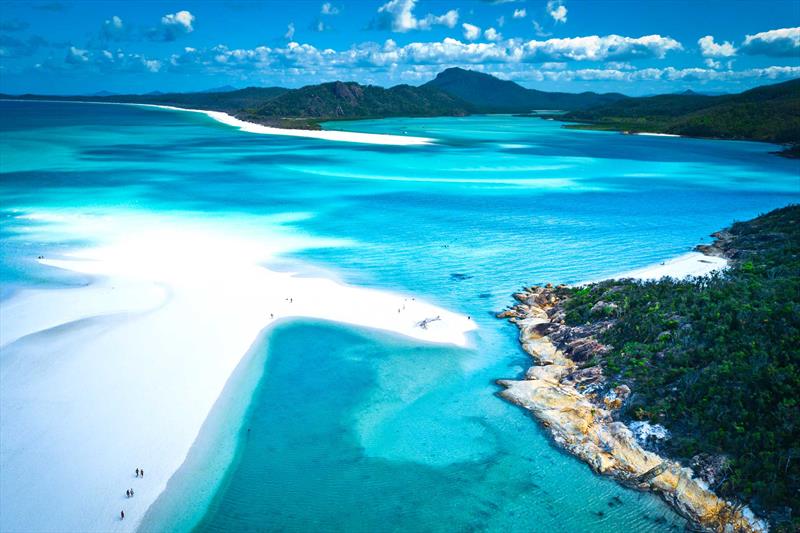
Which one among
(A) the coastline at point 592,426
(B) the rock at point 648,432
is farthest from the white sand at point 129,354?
(B) the rock at point 648,432

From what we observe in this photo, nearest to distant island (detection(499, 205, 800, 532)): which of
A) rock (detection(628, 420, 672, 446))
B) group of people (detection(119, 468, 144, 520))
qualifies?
rock (detection(628, 420, 672, 446))

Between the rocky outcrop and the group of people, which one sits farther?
the rocky outcrop

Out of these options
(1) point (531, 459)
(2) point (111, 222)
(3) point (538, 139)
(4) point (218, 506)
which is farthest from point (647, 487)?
(3) point (538, 139)

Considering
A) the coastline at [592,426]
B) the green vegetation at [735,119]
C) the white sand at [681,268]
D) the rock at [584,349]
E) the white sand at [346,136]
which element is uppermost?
the green vegetation at [735,119]

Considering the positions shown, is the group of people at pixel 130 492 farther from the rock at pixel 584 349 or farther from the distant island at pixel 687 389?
the rock at pixel 584 349

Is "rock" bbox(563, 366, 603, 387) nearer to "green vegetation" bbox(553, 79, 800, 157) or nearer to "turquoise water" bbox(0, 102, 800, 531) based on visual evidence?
"turquoise water" bbox(0, 102, 800, 531)

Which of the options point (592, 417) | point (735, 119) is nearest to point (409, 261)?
point (592, 417)

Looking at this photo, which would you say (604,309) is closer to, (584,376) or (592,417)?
(584,376)
